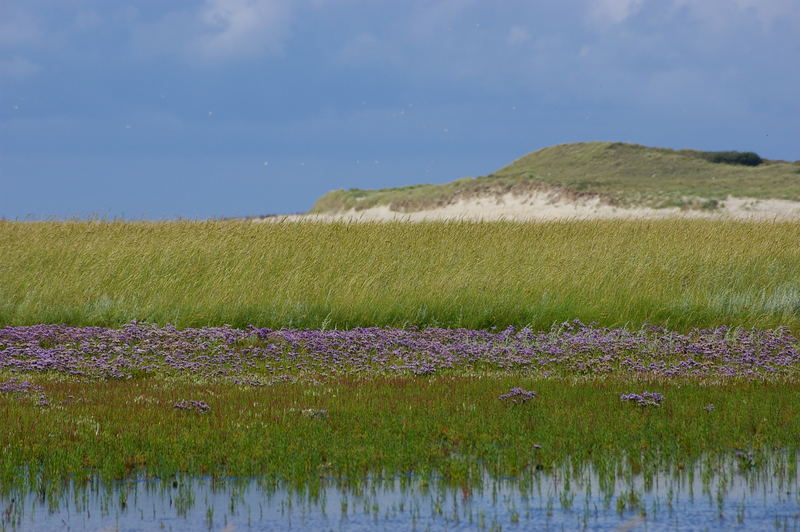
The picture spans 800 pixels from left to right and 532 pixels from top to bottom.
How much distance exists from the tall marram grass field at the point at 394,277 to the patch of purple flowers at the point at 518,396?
6.11 meters

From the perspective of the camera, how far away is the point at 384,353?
42.1ft

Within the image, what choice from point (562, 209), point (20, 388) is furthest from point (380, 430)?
point (562, 209)

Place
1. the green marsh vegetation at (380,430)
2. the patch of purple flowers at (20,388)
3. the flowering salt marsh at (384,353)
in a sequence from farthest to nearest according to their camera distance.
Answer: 1. the flowering salt marsh at (384,353)
2. the patch of purple flowers at (20,388)
3. the green marsh vegetation at (380,430)

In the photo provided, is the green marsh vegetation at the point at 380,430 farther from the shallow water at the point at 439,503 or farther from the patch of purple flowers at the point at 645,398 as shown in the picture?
the shallow water at the point at 439,503

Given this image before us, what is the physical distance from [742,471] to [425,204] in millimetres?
59505

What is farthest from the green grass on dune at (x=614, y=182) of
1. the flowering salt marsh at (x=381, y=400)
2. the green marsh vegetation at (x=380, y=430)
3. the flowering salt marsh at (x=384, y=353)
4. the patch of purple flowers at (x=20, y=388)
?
the patch of purple flowers at (x=20, y=388)

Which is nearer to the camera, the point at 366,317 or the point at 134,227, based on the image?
the point at 366,317

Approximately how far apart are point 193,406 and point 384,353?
4221mm

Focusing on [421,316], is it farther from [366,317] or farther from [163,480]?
[163,480]

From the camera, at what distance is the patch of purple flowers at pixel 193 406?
9000 mm

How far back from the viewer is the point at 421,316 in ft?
52.9

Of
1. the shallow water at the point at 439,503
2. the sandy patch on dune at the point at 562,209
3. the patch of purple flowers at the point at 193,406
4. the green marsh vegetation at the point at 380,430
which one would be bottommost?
the shallow water at the point at 439,503

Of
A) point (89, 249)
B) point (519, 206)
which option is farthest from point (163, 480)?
point (519, 206)

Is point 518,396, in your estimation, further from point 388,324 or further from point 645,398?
point 388,324
